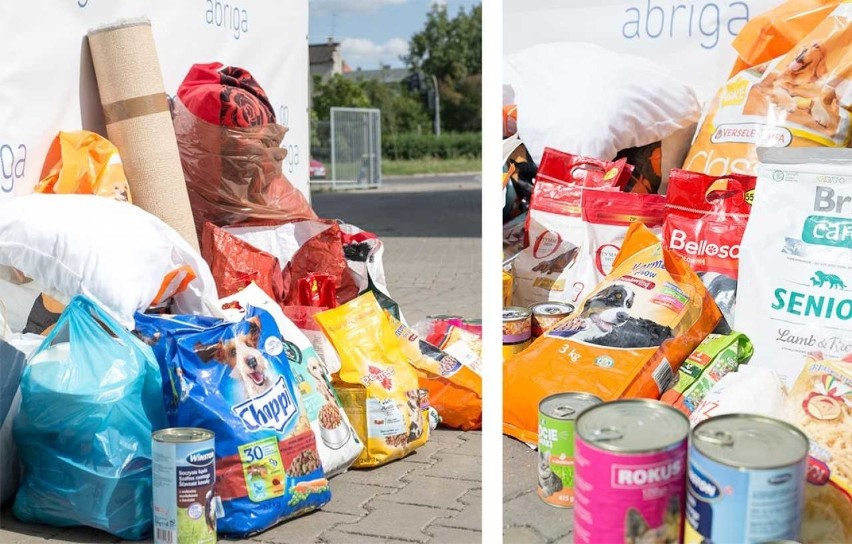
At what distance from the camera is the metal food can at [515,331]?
2988mm

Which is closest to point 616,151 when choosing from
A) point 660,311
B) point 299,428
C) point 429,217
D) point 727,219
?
point 727,219

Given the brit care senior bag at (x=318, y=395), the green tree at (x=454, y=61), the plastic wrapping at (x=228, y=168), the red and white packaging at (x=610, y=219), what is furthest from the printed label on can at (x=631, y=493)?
the green tree at (x=454, y=61)

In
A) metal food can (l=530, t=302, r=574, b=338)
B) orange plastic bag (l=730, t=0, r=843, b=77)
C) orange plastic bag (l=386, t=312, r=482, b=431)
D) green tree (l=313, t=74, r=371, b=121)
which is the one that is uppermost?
green tree (l=313, t=74, r=371, b=121)

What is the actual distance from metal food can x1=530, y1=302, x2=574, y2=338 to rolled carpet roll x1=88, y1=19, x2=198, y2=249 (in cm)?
135

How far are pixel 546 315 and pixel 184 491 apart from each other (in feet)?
4.57

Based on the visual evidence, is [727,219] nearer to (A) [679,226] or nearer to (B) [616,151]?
(A) [679,226]

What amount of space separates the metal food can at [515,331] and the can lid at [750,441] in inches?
50.6

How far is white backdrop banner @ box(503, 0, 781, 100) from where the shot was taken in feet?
11.1

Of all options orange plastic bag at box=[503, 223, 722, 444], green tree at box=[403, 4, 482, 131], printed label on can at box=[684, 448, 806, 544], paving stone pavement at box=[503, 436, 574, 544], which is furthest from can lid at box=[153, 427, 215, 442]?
green tree at box=[403, 4, 482, 131]

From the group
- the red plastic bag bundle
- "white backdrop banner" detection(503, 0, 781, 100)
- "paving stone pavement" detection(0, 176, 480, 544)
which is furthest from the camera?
the red plastic bag bundle

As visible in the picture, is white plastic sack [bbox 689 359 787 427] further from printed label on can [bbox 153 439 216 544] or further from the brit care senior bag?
printed label on can [bbox 153 439 216 544]

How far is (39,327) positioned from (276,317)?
29.6 inches

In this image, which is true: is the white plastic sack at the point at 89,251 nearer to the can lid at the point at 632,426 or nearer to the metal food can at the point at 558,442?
the metal food can at the point at 558,442

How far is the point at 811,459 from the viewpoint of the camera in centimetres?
198
